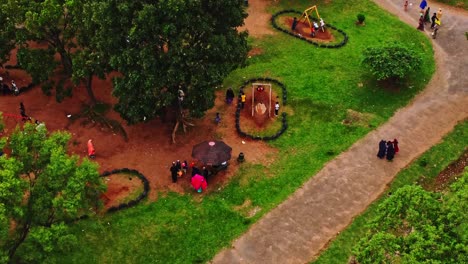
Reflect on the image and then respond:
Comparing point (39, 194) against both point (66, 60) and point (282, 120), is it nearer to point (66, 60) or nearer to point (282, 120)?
point (66, 60)

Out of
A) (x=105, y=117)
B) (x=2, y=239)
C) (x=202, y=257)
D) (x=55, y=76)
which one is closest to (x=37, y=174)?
(x=2, y=239)

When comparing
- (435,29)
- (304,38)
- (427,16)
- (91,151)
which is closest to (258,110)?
(304,38)

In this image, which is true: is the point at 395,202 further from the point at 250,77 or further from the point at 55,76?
the point at 55,76

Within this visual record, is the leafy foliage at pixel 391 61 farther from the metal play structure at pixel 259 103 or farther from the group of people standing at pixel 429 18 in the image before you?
the group of people standing at pixel 429 18

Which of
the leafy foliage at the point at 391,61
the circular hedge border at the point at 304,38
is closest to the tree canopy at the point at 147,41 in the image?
the leafy foliage at the point at 391,61

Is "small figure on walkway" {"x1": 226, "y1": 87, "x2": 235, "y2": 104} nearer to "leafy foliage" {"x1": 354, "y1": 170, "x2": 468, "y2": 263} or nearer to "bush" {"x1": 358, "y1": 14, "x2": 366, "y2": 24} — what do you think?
"bush" {"x1": 358, "y1": 14, "x2": 366, "y2": 24}

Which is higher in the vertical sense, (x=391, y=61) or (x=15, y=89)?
(x=391, y=61)

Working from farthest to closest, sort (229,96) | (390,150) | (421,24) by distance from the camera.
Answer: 1. (421,24)
2. (229,96)
3. (390,150)
